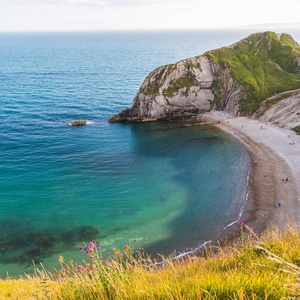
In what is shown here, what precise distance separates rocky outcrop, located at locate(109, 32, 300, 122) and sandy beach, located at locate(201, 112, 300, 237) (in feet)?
17.2

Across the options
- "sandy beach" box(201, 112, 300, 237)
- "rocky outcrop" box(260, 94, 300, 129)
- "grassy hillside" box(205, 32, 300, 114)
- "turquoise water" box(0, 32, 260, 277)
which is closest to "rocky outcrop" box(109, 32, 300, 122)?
"grassy hillside" box(205, 32, 300, 114)

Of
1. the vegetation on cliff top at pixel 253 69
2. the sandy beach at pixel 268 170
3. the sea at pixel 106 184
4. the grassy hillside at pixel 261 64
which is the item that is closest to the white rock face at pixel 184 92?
the vegetation on cliff top at pixel 253 69

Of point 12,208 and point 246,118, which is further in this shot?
point 246,118

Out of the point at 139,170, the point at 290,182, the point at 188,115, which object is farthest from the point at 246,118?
the point at 139,170

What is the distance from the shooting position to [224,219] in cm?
3331

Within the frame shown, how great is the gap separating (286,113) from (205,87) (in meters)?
22.6

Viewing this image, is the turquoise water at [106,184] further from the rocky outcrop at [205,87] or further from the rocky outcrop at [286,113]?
the rocky outcrop at [286,113]

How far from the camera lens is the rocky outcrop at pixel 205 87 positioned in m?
69.8

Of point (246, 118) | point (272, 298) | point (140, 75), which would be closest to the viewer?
point (272, 298)

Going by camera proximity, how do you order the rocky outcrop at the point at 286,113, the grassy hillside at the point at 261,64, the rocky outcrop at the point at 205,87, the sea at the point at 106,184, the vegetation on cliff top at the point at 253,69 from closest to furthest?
the sea at the point at 106,184 < the rocky outcrop at the point at 286,113 < the rocky outcrop at the point at 205,87 < the vegetation on cliff top at the point at 253,69 < the grassy hillside at the point at 261,64

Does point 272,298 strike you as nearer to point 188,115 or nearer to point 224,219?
point 224,219

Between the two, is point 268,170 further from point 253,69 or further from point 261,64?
point 261,64

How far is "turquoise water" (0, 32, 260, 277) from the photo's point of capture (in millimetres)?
30516

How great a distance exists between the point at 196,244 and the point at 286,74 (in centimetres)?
6751
